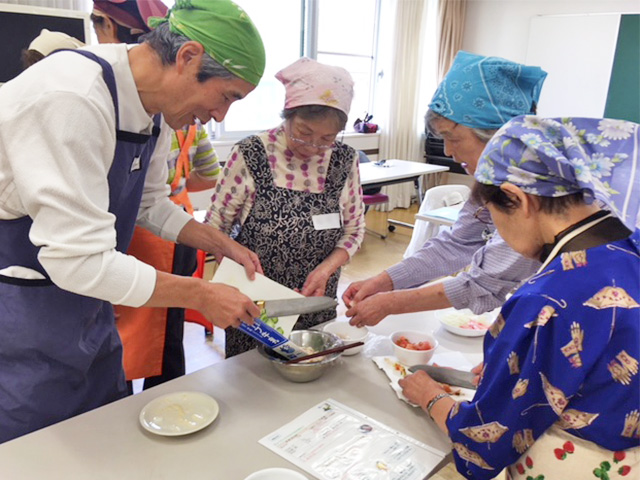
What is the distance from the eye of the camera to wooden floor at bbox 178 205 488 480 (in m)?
2.92

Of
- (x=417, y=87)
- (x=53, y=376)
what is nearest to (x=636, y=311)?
(x=53, y=376)

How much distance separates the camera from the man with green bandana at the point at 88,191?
2.97ft

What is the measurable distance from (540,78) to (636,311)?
2.57 ft

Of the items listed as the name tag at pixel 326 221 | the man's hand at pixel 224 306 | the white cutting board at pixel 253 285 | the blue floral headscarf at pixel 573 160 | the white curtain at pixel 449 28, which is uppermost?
the white curtain at pixel 449 28

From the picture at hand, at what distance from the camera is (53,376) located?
1131 millimetres

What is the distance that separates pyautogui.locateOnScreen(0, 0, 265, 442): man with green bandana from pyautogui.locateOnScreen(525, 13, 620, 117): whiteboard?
19.6 ft

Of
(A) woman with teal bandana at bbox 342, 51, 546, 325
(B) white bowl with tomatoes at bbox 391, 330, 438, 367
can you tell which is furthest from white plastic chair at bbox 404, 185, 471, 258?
(B) white bowl with tomatoes at bbox 391, 330, 438, 367

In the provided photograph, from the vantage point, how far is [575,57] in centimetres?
625

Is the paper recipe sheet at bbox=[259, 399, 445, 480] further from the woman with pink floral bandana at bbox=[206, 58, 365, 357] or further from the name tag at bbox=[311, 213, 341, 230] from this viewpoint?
the name tag at bbox=[311, 213, 341, 230]

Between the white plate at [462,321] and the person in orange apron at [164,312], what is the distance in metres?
1.00

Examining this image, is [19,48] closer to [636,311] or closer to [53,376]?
[53,376]

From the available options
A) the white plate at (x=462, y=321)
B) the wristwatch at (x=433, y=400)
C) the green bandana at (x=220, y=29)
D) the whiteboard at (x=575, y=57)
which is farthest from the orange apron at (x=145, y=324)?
the whiteboard at (x=575, y=57)

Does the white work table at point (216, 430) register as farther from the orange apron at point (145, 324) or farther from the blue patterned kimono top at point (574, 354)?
the orange apron at point (145, 324)

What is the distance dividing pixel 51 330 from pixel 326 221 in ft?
2.92
